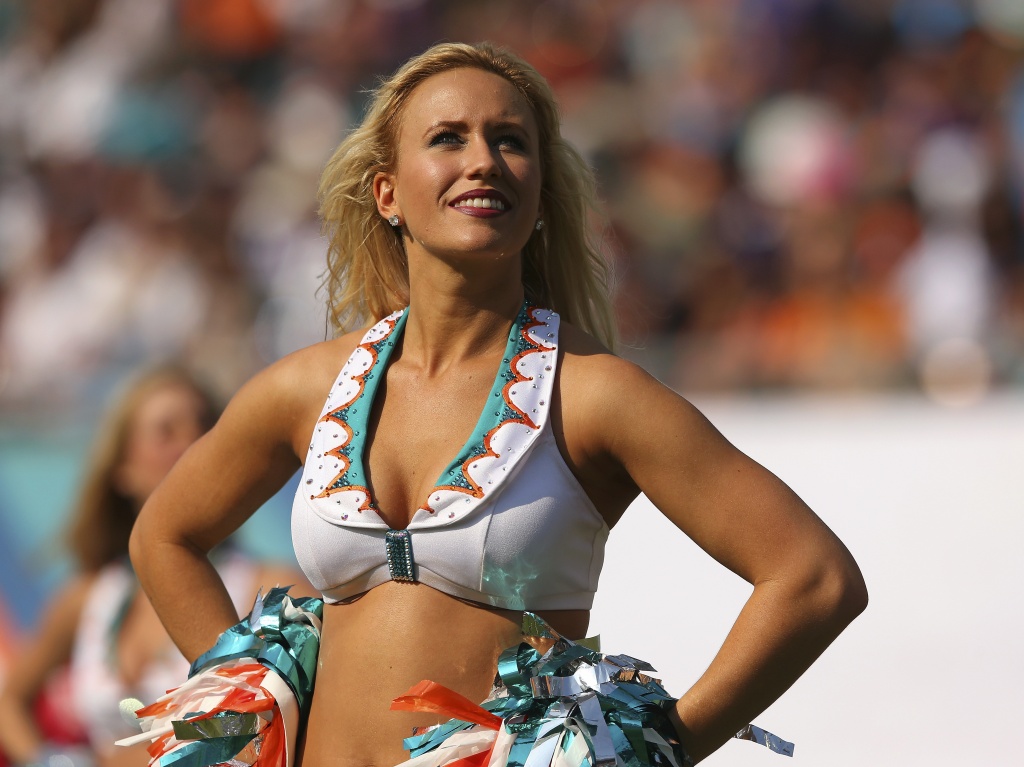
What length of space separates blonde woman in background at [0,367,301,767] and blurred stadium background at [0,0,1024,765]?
0.94m

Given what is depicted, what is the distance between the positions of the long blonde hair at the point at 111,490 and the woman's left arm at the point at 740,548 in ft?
8.47

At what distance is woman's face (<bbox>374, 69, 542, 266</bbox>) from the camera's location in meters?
2.32

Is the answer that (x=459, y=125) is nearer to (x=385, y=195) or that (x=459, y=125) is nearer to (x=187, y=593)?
(x=385, y=195)

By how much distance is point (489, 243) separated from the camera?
232 centimetres

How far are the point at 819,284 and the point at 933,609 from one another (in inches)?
65.2

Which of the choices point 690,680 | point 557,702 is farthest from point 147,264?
point 557,702

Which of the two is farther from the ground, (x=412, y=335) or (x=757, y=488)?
(x=412, y=335)

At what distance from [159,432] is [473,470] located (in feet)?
8.20

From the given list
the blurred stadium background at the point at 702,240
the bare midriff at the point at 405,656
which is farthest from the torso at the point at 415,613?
the blurred stadium background at the point at 702,240

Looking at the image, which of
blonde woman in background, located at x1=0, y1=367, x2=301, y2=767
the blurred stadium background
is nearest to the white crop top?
blonde woman in background, located at x1=0, y1=367, x2=301, y2=767

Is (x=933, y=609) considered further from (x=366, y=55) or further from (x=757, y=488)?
(x=366, y=55)

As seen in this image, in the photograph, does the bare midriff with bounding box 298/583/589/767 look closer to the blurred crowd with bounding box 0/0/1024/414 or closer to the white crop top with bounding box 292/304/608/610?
the white crop top with bounding box 292/304/608/610

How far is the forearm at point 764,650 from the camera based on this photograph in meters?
2.11

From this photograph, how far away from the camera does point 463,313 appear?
242 cm
